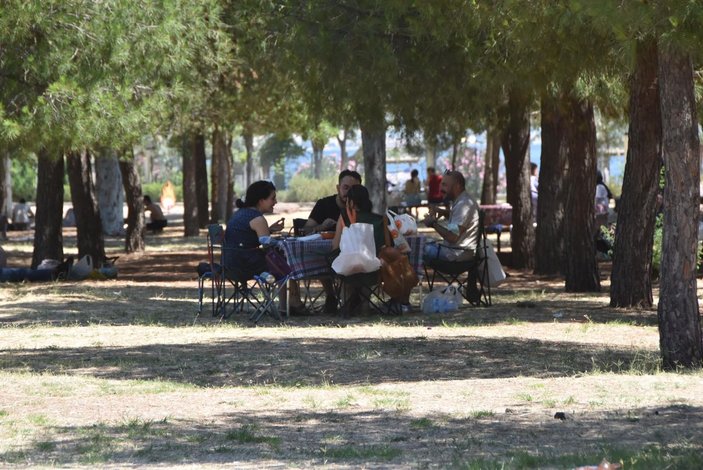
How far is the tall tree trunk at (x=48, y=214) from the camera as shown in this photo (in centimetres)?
2069

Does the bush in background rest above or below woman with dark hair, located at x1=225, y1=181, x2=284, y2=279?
above

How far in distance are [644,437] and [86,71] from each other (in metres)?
10.0

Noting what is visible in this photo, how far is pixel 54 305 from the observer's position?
15117mm

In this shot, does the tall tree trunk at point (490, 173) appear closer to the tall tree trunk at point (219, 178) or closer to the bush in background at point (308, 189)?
the tall tree trunk at point (219, 178)

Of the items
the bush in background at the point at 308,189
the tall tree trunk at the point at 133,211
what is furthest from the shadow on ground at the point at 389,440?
the bush in background at the point at 308,189

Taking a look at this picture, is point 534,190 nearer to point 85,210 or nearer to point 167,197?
point 85,210

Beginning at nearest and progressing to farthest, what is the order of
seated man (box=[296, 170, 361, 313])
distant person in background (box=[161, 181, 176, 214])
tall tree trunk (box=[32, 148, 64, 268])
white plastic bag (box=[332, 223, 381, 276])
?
white plastic bag (box=[332, 223, 381, 276])
seated man (box=[296, 170, 361, 313])
tall tree trunk (box=[32, 148, 64, 268])
distant person in background (box=[161, 181, 176, 214])

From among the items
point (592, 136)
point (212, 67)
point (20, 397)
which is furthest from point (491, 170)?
point (20, 397)

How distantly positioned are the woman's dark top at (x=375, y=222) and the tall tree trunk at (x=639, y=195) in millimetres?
2396

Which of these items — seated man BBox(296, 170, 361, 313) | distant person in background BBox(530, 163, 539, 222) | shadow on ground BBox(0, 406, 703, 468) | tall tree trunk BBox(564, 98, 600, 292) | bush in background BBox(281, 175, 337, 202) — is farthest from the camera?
bush in background BBox(281, 175, 337, 202)

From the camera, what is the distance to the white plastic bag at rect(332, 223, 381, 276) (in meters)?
12.6

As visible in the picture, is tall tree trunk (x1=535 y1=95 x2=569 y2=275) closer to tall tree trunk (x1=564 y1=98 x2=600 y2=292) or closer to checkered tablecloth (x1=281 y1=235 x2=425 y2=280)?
tall tree trunk (x1=564 y1=98 x2=600 y2=292)

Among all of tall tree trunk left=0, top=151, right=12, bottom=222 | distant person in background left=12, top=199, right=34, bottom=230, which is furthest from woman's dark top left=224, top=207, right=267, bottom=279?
tall tree trunk left=0, top=151, right=12, bottom=222

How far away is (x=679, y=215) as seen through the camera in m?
8.89
